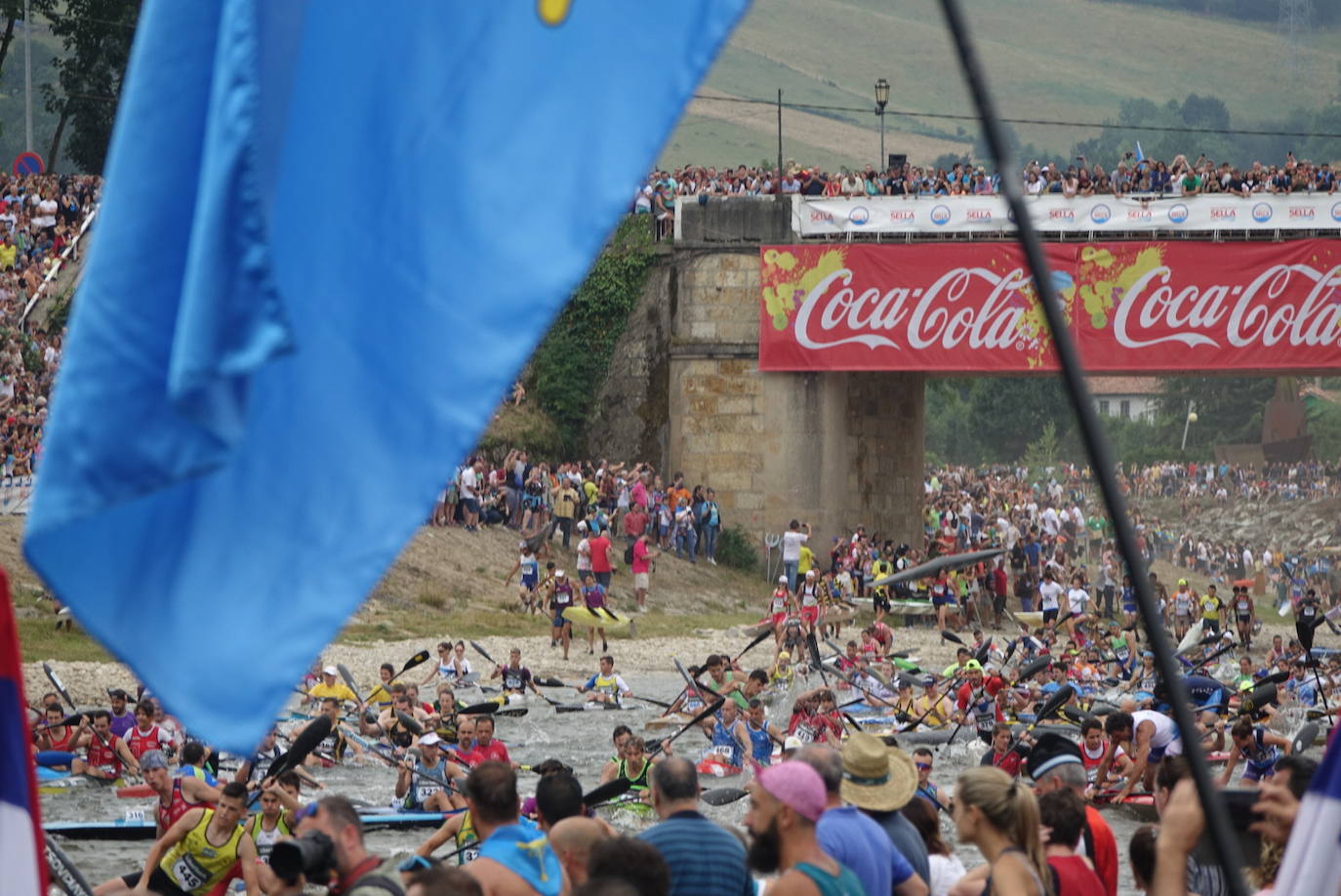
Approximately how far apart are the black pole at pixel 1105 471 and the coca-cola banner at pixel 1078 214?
99.8 ft

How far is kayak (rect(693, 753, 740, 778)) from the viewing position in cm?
1650

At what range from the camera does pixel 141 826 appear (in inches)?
579

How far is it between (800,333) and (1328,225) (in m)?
9.46

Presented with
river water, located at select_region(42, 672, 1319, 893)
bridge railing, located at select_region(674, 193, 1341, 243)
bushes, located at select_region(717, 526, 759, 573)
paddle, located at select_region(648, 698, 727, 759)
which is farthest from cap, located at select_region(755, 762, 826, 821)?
bushes, located at select_region(717, 526, 759, 573)

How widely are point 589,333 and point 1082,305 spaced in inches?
389

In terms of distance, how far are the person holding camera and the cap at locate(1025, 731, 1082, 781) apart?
3.14 metres

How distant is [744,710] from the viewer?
16.4m

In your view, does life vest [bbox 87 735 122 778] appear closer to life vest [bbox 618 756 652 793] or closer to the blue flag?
life vest [bbox 618 756 652 793]

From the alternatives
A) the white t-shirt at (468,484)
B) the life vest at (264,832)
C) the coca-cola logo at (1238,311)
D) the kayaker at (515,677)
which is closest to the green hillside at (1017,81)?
the coca-cola logo at (1238,311)

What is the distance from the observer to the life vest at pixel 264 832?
10.8 meters

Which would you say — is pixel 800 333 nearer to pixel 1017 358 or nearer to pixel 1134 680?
pixel 1017 358

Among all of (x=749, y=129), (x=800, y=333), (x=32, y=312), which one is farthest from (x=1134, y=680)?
(x=749, y=129)

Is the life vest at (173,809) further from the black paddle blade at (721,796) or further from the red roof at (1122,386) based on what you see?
the red roof at (1122,386)

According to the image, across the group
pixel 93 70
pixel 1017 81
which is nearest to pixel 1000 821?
pixel 93 70
